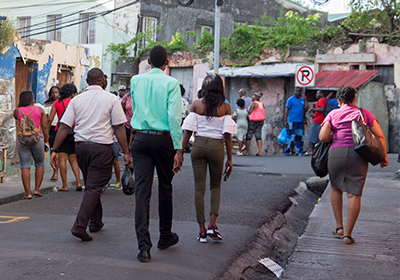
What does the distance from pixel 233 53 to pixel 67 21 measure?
12970 millimetres

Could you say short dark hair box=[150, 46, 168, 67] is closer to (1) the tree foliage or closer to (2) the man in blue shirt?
(2) the man in blue shirt

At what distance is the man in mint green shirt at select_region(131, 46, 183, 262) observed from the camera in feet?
14.8

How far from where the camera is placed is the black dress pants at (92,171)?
4.99 m

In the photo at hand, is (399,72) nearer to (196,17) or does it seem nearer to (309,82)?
(309,82)

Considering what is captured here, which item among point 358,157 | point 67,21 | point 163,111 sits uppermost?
point 67,21

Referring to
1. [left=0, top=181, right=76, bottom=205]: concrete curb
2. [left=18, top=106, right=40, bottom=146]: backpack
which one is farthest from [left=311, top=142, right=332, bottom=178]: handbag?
[left=0, top=181, right=76, bottom=205]: concrete curb


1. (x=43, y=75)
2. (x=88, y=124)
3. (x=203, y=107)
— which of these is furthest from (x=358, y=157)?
(x=43, y=75)

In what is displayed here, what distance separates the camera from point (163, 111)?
456cm

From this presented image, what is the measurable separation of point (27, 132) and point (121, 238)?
3.46m

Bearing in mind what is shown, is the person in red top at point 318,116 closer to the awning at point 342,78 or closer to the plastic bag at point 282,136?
the awning at point 342,78

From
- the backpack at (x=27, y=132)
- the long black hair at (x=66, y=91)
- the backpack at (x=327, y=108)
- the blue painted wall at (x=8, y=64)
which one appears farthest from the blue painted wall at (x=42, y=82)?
the backpack at (x=327, y=108)

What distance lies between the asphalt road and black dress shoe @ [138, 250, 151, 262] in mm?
62

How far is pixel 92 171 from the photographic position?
511 centimetres

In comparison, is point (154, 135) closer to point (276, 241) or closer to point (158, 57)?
point (158, 57)
